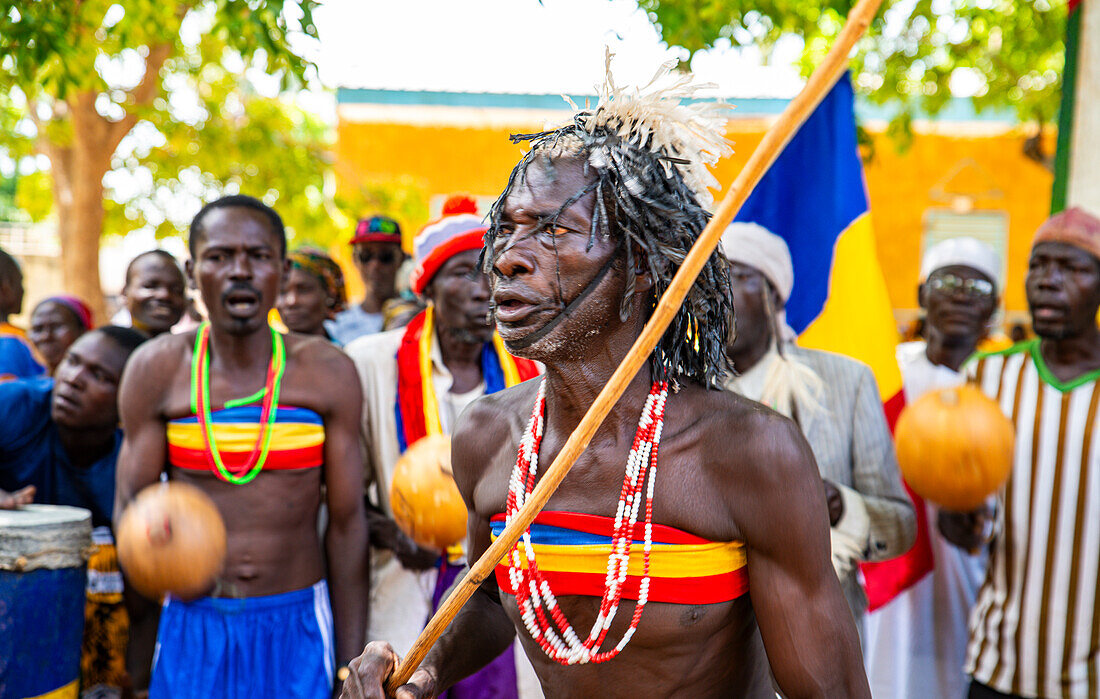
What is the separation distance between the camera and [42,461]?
14.3ft

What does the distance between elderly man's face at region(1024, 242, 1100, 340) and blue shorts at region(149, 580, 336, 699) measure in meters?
3.19

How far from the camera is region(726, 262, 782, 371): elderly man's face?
386cm

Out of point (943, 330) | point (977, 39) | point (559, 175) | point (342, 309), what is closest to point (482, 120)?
point (977, 39)

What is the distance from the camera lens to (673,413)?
2127 millimetres

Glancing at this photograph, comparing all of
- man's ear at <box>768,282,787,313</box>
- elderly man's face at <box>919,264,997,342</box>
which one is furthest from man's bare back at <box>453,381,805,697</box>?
elderly man's face at <box>919,264,997,342</box>

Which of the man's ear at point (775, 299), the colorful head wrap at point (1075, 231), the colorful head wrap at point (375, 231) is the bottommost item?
the man's ear at point (775, 299)

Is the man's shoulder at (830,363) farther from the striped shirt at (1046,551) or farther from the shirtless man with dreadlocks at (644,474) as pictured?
the shirtless man with dreadlocks at (644,474)

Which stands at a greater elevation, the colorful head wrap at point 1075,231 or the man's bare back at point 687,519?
the colorful head wrap at point 1075,231

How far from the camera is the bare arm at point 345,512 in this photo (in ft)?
12.3

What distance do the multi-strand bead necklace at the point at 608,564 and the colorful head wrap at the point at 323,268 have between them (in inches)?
165

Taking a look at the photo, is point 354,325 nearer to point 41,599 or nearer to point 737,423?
point 41,599

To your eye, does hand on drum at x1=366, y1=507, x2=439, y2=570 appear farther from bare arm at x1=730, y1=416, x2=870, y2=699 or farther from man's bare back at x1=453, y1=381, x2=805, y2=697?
bare arm at x1=730, y1=416, x2=870, y2=699

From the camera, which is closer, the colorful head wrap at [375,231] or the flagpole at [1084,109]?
the flagpole at [1084,109]

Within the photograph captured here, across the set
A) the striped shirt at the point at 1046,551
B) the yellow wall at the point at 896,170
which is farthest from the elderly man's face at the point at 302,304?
the yellow wall at the point at 896,170
